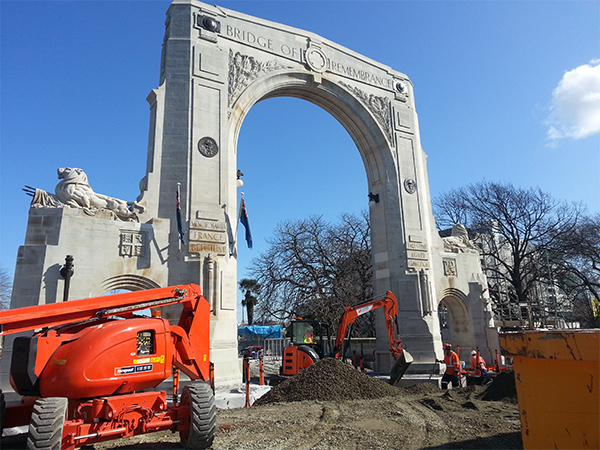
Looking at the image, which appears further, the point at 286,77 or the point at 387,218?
the point at 387,218

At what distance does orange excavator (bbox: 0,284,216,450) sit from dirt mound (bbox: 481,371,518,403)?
7.73 meters

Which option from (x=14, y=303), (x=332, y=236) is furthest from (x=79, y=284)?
(x=332, y=236)

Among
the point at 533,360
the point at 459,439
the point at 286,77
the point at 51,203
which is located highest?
the point at 286,77

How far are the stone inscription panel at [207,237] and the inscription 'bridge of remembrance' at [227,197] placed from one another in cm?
3

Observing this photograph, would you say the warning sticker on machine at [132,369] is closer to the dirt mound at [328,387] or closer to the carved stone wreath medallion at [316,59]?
the dirt mound at [328,387]

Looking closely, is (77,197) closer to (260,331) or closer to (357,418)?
(357,418)

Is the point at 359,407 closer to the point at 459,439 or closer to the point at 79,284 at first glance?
the point at 459,439

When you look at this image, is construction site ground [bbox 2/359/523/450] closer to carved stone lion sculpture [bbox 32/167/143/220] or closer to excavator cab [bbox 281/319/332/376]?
excavator cab [bbox 281/319/332/376]

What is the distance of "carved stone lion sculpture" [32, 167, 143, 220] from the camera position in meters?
11.2

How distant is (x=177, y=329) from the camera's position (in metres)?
6.53

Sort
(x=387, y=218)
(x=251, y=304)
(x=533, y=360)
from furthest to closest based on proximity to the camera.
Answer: (x=251, y=304) → (x=387, y=218) → (x=533, y=360)

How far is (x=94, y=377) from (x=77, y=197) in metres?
7.41

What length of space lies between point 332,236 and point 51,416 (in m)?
24.9

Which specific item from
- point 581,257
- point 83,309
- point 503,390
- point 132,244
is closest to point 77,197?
point 132,244
